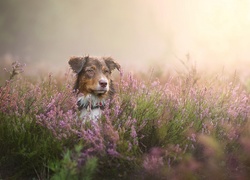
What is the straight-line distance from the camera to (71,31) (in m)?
31.3

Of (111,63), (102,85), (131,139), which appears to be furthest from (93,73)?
(131,139)

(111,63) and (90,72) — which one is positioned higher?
(111,63)

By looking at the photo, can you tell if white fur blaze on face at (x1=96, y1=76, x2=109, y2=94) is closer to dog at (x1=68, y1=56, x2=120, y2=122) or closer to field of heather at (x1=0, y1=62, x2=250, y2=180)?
dog at (x1=68, y1=56, x2=120, y2=122)

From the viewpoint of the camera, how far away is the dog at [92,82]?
525cm

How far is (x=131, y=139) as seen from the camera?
446 cm

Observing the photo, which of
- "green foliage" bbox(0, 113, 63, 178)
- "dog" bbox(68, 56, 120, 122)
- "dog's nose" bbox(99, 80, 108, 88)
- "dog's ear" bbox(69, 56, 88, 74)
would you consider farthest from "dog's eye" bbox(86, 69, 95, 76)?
"green foliage" bbox(0, 113, 63, 178)

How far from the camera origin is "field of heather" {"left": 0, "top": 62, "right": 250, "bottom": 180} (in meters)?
4.11

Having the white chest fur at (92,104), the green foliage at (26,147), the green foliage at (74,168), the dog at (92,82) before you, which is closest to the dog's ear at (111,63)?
the dog at (92,82)

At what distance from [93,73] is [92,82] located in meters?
0.15

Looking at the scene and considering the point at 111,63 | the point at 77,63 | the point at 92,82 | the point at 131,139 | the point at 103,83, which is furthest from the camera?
the point at 111,63

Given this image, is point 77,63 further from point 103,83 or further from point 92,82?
point 103,83

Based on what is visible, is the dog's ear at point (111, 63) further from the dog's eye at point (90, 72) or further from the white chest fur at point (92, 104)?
the white chest fur at point (92, 104)

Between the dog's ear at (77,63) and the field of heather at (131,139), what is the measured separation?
1.13 ft

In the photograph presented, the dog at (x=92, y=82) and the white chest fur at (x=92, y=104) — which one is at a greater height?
the dog at (x=92, y=82)
